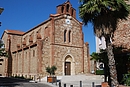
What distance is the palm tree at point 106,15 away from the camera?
13.7m

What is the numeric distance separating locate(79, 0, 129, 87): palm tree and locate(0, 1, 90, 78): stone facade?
19.9 metres

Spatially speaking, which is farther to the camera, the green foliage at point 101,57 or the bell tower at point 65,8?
the bell tower at point 65,8

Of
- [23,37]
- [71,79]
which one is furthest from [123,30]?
[23,37]

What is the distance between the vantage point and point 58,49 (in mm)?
35250

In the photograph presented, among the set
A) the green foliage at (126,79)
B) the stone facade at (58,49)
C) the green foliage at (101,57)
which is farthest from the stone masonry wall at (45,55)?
the green foliage at (126,79)

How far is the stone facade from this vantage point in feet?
111

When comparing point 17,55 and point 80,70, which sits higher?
point 17,55

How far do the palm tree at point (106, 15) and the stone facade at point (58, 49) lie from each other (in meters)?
19.9

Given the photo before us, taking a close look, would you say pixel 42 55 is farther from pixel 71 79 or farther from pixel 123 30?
pixel 123 30

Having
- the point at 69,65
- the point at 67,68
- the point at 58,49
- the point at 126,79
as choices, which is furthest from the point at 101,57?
the point at 69,65

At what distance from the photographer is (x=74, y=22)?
127 ft

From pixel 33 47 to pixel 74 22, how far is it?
1012 cm

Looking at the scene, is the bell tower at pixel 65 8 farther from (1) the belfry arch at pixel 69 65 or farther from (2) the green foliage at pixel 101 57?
(2) the green foliage at pixel 101 57

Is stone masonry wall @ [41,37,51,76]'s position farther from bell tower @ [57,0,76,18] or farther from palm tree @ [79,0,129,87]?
palm tree @ [79,0,129,87]
